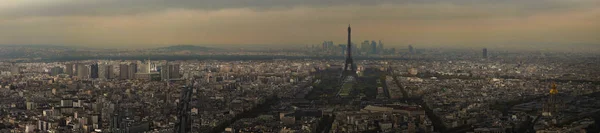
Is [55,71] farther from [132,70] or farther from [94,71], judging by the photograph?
[132,70]

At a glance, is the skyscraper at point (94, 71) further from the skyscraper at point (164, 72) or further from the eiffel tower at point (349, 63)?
the eiffel tower at point (349, 63)

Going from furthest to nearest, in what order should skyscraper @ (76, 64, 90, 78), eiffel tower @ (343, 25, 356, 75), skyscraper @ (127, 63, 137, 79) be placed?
1. eiffel tower @ (343, 25, 356, 75)
2. skyscraper @ (127, 63, 137, 79)
3. skyscraper @ (76, 64, 90, 78)

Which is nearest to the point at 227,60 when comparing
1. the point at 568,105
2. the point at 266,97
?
the point at 266,97

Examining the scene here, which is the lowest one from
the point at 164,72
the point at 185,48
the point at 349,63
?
the point at 164,72

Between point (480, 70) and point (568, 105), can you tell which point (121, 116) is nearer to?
point (568, 105)

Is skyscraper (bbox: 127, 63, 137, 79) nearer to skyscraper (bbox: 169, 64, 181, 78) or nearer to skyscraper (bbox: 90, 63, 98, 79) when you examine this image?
skyscraper (bbox: 90, 63, 98, 79)

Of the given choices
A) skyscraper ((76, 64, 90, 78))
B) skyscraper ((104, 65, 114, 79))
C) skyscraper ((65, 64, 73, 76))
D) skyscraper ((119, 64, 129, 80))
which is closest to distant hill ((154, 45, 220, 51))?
skyscraper ((119, 64, 129, 80))

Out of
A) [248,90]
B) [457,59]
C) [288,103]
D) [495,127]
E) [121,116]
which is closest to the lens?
[495,127]

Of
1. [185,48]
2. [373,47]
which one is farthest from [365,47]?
[185,48]

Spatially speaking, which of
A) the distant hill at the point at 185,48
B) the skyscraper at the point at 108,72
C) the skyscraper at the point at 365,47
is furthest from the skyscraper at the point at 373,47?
the skyscraper at the point at 108,72
